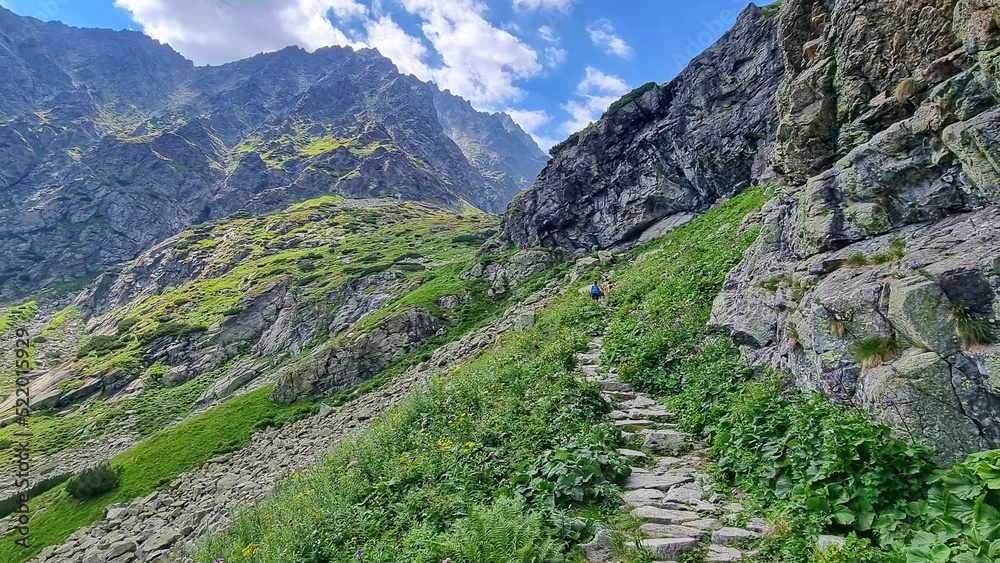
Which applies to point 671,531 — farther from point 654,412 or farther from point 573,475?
point 654,412

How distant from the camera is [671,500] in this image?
678cm

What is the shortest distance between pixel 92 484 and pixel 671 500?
129 feet

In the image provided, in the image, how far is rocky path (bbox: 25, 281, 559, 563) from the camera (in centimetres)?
2083

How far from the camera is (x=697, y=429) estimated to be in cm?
903

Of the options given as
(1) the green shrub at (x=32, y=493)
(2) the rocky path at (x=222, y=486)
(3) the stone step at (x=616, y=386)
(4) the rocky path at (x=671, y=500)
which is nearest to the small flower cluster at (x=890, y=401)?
(4) the rocky path at (x=671, y=500)

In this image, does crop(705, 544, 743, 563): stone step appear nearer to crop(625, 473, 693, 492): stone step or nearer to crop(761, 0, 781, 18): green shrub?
crop(625, 473, 693, 492): stone step

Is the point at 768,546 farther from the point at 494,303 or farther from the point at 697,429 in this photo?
the point at 494,303

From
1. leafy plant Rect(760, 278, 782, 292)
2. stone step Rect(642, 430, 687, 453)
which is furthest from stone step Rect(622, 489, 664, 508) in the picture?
leafy plant Rect(760, 278, 782, 292)

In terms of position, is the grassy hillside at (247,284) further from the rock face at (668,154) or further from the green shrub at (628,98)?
the green shrub at (628,98)

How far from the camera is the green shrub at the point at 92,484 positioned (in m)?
30.3

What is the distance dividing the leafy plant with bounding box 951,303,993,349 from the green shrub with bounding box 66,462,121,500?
4267 centimetres

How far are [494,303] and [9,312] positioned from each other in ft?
645

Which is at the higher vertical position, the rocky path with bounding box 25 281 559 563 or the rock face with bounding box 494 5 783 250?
the rock face with bounding box 494 5 783 250

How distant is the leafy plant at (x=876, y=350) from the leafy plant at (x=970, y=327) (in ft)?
2.70
